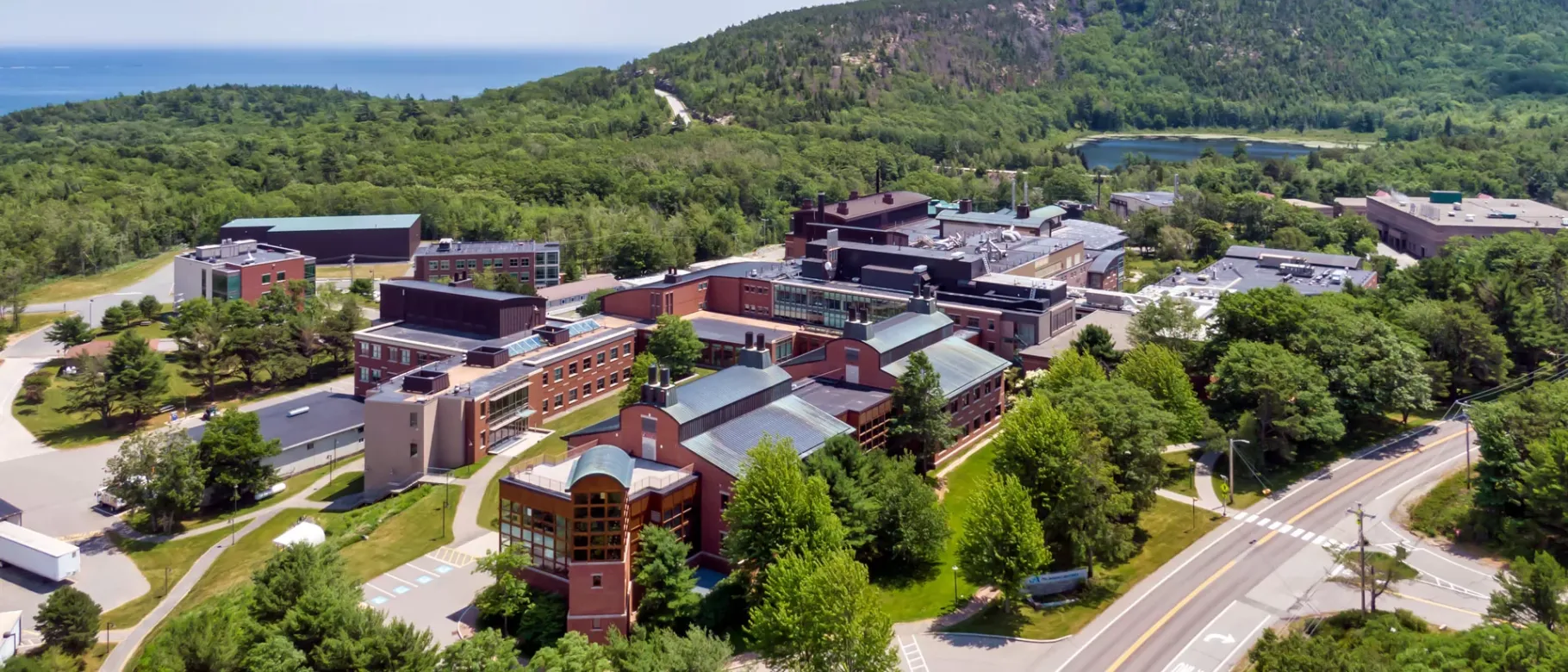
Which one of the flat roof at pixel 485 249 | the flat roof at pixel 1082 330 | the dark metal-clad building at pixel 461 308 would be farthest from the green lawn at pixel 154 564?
the flat roof at pixel 485 249

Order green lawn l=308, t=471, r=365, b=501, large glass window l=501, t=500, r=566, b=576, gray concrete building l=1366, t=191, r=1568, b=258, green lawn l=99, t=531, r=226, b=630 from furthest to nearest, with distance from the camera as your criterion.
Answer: gray concrete building l=1366, t=191, r=1568, b=258, green lawn l=308, t=471, r=365, b=501, green lawn l=99, t=531, r=226, b=630, large glass window l=501, t=500, r=566, b=576

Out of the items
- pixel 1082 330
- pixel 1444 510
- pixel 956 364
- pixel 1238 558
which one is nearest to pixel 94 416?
pixel 956 364

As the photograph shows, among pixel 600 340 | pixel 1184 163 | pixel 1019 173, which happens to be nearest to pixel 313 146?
pixel 1019 173

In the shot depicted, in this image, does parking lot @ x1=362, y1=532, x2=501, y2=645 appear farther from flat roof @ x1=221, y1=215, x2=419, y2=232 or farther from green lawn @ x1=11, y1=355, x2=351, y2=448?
flat roof @ x1=221, y1=215, x2=419, y2=232

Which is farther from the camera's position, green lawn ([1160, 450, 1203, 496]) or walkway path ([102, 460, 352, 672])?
green lawn ([1160, 450, 1203, 496])

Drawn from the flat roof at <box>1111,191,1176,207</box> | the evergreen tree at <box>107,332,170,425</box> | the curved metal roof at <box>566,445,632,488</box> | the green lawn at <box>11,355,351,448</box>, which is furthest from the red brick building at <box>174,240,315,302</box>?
the flat roof at <box>1111,191,1176,207</box>

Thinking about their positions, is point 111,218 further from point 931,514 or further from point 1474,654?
point 1474,654
